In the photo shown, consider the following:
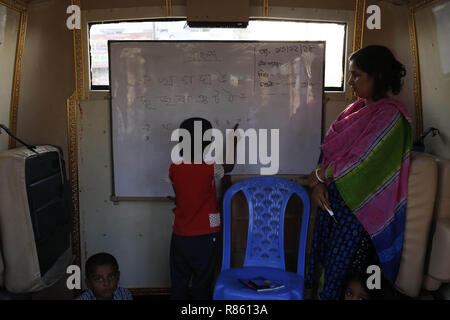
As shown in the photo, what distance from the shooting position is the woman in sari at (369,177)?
6.34 ft

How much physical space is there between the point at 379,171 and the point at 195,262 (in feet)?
3.99

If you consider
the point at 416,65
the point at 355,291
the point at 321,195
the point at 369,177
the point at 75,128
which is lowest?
the point at 355,291

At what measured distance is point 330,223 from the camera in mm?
2148

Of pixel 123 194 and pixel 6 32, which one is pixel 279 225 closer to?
pixel 123 194

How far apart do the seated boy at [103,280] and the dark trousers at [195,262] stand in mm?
379

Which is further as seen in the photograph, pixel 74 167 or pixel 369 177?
pixel 74 167

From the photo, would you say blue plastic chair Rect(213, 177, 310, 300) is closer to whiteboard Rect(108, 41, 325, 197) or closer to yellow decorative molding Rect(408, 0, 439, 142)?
whiteboard Rect(108, 41, 325, 197)

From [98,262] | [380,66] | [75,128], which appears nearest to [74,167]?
[75,128]

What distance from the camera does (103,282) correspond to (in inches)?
81.8

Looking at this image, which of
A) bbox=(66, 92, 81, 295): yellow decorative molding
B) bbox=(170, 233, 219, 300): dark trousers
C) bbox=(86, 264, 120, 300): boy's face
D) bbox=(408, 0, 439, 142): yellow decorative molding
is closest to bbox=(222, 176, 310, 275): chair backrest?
bbox=(170, 233, 219, 300): dark trousers

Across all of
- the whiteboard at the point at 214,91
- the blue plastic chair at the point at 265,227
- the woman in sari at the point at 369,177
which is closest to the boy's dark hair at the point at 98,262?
the blue plastic chair at the point at 265,227

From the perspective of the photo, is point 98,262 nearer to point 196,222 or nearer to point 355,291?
point 196,222

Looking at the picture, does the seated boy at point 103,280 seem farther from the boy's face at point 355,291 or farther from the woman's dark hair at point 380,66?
the woman's dark hair at point 380,66

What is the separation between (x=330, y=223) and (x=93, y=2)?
97.8 inches
